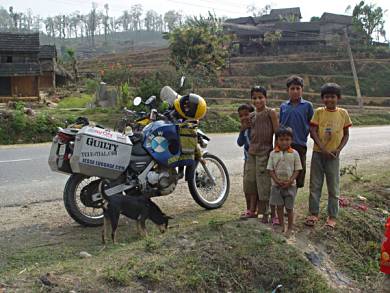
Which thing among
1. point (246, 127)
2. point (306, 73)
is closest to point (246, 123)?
point (246, 127)

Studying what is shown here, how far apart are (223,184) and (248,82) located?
4366cm

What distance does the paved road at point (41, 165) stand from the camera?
23.0 feet

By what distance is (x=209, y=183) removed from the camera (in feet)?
20.1

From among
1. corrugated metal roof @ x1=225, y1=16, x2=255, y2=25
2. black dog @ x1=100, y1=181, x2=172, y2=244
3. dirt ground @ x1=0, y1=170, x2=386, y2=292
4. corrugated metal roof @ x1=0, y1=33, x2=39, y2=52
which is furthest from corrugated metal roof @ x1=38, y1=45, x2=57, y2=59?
black dog @ x1=100, y1=181, x2=172, y2=244

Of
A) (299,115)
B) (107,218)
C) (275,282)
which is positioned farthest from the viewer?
(299,115)

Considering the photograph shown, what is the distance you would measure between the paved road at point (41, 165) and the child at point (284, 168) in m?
3.53

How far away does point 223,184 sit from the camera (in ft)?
20.9

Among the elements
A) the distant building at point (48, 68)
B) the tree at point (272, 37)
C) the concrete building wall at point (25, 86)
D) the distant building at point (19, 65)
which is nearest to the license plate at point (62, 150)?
the distant building at point (19, 65)

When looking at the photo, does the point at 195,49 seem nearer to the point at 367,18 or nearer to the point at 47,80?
the point at 47,80

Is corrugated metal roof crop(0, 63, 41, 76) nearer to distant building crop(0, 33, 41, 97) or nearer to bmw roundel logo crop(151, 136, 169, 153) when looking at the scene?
distant building crop(0, 33, 41, 97)

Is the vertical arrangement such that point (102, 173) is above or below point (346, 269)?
above

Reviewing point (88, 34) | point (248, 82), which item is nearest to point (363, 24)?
point (248, 82)

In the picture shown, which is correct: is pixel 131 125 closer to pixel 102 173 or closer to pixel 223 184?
pixel 102 173

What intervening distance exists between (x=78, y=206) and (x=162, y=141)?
122 cm
